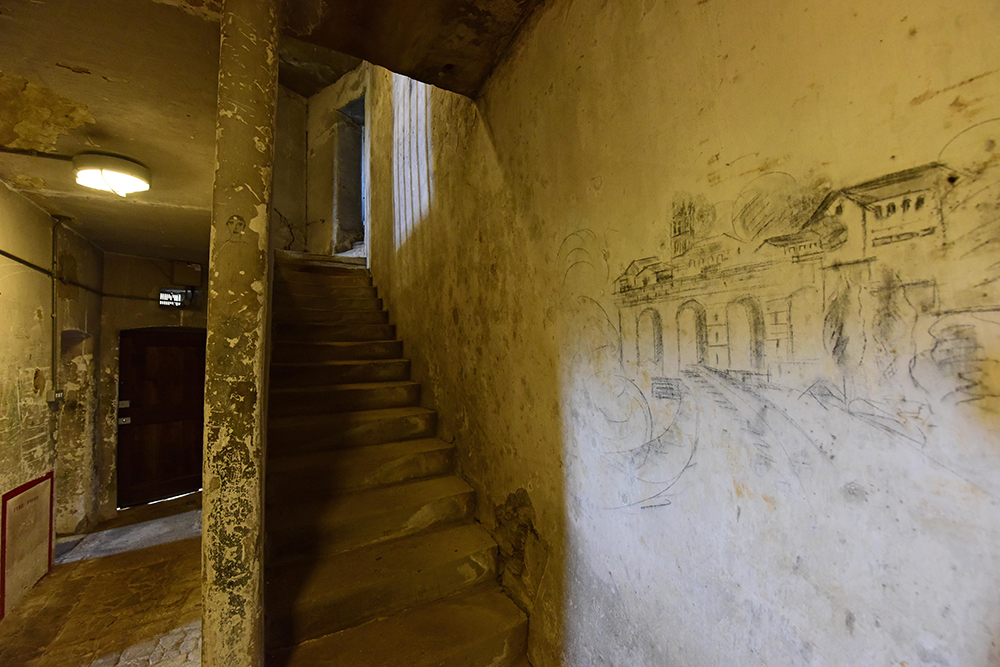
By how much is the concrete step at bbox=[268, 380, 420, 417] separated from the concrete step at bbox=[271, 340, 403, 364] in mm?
374

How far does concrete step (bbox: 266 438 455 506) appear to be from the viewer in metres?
2.20

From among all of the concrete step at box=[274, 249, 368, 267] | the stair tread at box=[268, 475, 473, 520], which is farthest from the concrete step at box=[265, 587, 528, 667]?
the concrete step at box=[274, 249, 368, 267]

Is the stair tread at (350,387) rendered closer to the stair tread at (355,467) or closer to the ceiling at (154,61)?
the stair tread at (355,467)

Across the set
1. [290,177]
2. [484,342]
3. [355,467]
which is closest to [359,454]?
[355,467]

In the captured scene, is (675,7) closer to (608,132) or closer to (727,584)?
(608,132)

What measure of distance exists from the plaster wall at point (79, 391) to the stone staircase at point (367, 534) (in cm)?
220

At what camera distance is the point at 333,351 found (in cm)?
335

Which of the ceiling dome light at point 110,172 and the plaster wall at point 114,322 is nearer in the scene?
the ceiling dome light at point 110,172

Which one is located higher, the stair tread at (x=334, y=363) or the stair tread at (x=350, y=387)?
the stair tread at (x=334, y=363)

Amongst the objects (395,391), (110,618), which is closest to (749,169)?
(395,391)

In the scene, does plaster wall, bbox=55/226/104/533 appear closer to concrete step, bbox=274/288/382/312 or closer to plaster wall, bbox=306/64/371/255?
concrete step, bbox=274/288/382/312

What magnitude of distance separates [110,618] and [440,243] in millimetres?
3118

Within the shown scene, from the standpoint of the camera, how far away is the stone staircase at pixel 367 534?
1.74m

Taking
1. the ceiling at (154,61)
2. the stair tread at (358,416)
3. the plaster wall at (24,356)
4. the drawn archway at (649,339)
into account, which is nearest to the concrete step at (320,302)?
the ceiling at (154,61)
